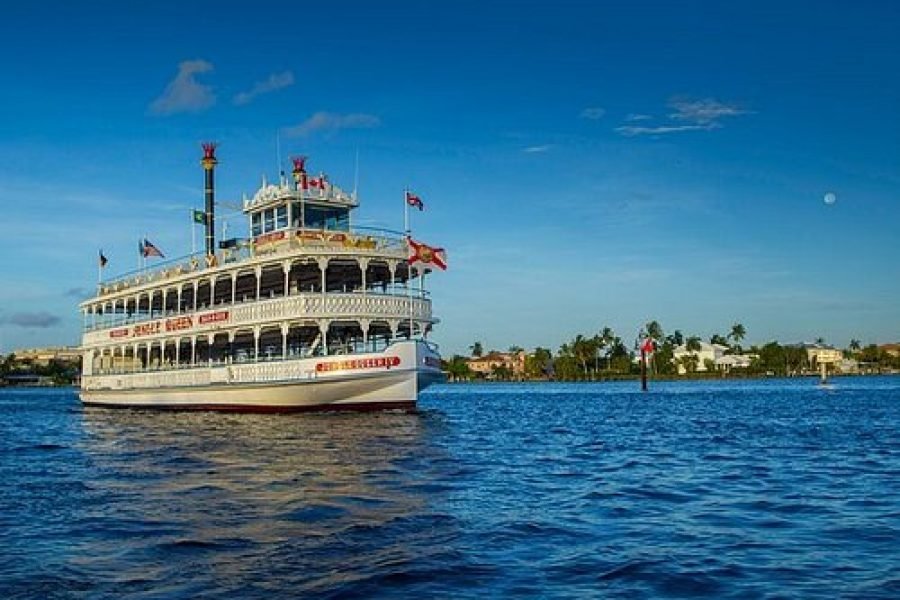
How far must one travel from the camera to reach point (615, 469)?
68.4 ft

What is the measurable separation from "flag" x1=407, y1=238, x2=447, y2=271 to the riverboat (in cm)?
6

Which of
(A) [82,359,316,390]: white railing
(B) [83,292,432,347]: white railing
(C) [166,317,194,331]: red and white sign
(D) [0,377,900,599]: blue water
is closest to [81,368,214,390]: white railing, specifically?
(A) [82,359,316,390]: white railing

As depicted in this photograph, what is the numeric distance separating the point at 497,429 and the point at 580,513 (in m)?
22.8

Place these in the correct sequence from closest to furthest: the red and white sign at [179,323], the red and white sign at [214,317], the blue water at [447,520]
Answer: the blue water at [447,520] → the red and white sign at [214,317] → the red and white sign at [179,323]

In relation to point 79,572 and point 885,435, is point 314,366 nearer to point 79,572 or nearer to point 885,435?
point 885,435

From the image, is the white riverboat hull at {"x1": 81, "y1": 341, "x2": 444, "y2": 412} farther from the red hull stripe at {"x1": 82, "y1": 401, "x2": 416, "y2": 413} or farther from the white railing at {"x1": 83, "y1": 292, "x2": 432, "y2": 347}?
the white railing at {"x1": 83, "y1": 292, "x2": 432, "y2": 347}

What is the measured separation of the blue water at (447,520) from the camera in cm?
988

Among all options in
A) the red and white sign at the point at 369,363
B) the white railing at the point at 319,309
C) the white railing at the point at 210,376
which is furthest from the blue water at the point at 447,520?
the white railing at the point at 319,309

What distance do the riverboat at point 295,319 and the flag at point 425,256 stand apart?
6 centimetres

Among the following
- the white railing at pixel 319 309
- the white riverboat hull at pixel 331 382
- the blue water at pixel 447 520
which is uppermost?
the white railing at pixel 319 309

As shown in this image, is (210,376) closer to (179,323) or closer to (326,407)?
(179,323)

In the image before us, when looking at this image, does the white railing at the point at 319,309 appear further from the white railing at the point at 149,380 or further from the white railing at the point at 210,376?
the white railing at the point at 149,380

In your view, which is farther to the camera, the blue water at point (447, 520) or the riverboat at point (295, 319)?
the riverboat at point (295, 319)

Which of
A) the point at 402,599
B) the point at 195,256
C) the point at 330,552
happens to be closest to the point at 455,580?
the point at 402,599
